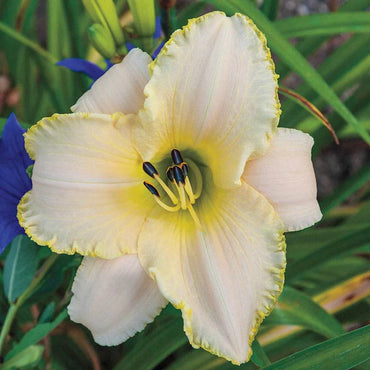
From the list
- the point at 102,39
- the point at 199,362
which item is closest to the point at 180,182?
the point at 102,39

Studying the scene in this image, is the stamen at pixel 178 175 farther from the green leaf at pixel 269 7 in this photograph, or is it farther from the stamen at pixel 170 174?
the green leaf at pixel 269 7

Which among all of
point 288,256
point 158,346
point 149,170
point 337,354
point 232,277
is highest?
point 149,170

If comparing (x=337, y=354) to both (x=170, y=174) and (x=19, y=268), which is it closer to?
(x=170, y=174)

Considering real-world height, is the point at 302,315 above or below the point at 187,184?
below

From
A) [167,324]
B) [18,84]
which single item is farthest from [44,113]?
[167,324]

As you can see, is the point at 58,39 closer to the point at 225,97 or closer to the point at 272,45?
the point at 272,45

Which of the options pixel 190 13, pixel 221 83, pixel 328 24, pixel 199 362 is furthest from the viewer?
pixel 190 13

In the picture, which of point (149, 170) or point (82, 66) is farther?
point (82, 66)
